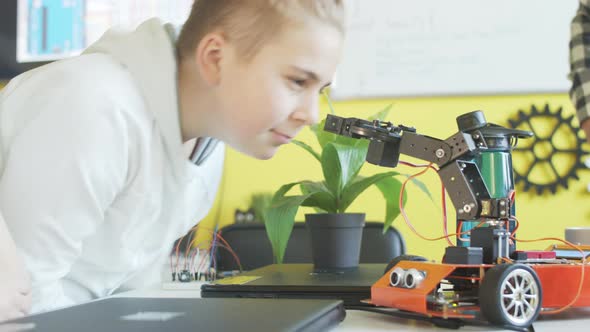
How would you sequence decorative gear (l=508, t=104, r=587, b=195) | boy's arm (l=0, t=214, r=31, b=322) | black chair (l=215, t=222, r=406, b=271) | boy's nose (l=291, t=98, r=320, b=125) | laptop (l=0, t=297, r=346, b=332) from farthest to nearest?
decorative gear (l=508, t=104, r=587, b=195)
black chair (l=215, t=222, r=406, b=271)
boy's nose (l=291, t=98, r=320, b=125)
boy's arm (l=0, t=214, r=31, b=322)
laptop (l=0, t=297, r=346, b=332)

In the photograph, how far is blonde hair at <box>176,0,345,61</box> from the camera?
31.8 inches

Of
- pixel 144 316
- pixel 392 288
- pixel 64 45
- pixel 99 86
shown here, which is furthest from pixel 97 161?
pixel 64 45

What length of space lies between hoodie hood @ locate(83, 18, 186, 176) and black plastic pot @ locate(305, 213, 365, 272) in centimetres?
23

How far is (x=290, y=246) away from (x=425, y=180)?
79 cm

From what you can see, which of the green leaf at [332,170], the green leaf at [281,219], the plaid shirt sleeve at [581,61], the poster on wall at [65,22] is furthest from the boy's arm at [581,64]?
the poster on wall at [65,22]

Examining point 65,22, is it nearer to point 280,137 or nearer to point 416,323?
point 280,137

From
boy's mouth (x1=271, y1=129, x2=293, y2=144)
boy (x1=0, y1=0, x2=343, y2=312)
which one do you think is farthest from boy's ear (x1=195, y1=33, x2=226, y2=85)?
boy's mouth (x1=271, y1=129, x2=293, y2=144)

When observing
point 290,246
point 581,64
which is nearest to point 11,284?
point 290,246

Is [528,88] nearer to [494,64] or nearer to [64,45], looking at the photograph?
[494,64]

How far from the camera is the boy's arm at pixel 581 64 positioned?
1341mm

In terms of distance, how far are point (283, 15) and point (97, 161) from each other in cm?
31

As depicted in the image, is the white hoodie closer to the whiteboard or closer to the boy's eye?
the boy's eye

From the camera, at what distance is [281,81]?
80cm

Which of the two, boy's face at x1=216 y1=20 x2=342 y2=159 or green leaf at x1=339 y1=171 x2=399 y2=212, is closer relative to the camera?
boy's face at x1=216 y1=20 x2=342 y2=159
